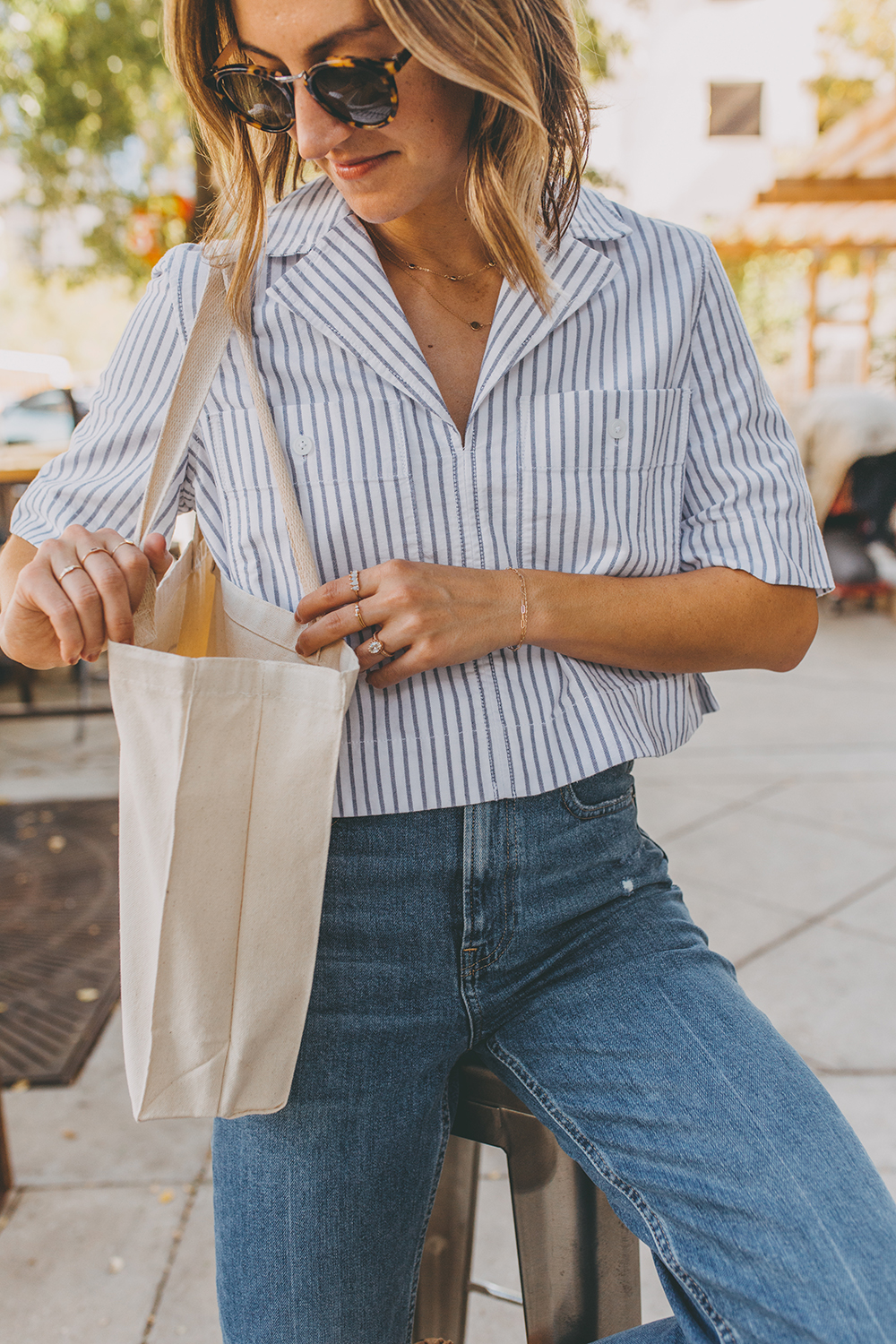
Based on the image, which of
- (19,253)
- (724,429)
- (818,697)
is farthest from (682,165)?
(724,429)

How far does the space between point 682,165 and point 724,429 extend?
731 inches

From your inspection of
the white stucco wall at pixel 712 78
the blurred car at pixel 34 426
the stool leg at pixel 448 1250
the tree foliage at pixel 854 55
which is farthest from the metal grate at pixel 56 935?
the tree foliage at pixel 854 55

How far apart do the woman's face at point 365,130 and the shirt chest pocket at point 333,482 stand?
236mm

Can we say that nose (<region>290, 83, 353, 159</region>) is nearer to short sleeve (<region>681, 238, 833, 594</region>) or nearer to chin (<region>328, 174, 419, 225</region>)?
chin (<region>328, 174, 419, 225</region>)

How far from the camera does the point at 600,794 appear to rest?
126cm

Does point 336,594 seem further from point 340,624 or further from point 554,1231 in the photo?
point 554,1231

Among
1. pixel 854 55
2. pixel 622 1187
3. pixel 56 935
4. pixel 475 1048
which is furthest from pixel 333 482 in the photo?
pixel 854 55

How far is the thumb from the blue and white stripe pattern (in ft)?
0.43

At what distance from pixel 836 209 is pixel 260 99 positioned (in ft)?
30.7

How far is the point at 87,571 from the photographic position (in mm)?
1050

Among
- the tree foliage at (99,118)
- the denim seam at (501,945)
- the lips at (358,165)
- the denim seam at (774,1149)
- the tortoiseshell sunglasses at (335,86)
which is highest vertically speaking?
the tree foliage at (99,118)

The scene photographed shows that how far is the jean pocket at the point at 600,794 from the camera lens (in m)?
1.22

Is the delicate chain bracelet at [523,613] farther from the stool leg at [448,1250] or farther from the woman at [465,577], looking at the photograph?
the stool leg at [448,1250]

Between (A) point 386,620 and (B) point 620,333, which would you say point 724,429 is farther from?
(A) point 386,620
